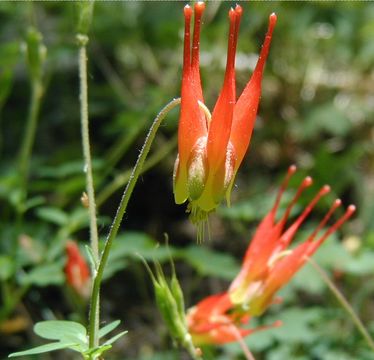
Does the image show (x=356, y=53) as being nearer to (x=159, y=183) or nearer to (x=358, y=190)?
(x=358, y=190)

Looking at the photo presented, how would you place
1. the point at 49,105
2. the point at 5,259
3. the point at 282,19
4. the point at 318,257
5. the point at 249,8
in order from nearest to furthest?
the point at 5,259, the point at 318,257, the point at 249,8, the point at 282,19, the point at 49,105

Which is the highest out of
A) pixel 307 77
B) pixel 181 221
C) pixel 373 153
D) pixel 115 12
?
pixel 115 12

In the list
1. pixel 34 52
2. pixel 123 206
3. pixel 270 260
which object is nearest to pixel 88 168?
pixel 123 206

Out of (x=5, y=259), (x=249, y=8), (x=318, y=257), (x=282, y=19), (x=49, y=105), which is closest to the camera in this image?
(x=5, y=259)

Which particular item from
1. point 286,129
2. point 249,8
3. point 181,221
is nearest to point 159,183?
point 181,221

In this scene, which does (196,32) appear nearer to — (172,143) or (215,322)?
(215,322)

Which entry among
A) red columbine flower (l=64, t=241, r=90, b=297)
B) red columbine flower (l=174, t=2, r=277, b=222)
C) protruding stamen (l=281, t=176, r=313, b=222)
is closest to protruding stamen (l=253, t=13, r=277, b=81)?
red columbine flower (l=174, t=2, r=277, b=222)

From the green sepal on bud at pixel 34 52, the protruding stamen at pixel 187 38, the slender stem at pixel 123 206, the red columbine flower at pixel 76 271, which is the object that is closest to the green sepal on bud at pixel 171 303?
the slender stem at pixel 123 206

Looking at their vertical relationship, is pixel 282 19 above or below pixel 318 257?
above
